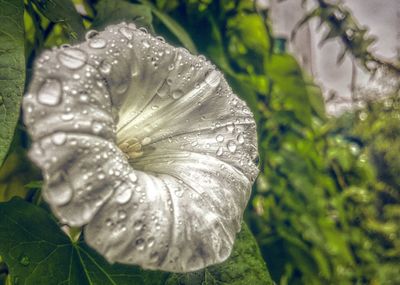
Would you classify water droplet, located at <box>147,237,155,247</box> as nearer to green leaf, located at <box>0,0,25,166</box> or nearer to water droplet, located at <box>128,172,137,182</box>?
water droplet, located at <box>128,172,137,182</box>

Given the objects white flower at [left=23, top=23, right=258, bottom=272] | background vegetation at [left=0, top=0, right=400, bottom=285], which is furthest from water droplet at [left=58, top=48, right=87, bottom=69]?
background vegetation at [left=0, top=0, right=400, bottom=285]

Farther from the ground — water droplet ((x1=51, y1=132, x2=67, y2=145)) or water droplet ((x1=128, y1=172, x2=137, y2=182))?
water droplet ((x1=51, y1=132, x2=67, y2=145))

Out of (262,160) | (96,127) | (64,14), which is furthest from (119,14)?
(262,160)

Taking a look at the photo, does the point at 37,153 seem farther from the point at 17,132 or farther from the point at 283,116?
the point at 283,116

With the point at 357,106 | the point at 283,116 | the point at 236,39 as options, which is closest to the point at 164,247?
the point at 236,39

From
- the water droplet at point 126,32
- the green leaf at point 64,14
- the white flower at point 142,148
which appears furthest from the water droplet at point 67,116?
the green leaf at point 64,14

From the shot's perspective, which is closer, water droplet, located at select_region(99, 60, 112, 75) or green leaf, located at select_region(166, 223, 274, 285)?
water droplet, located at select_region(99, 60, 112, 75)
